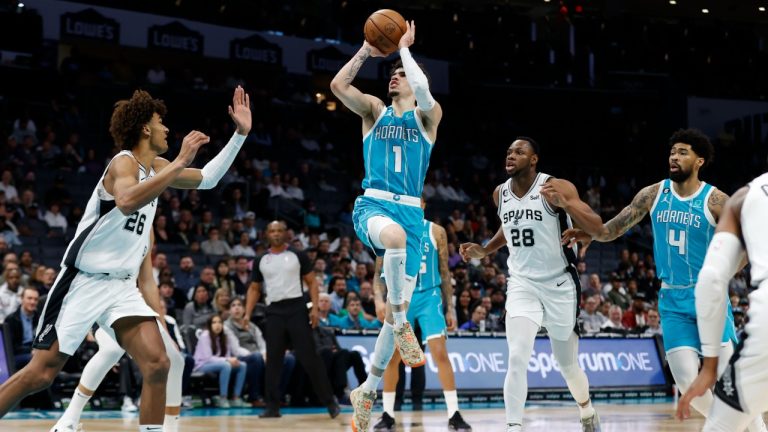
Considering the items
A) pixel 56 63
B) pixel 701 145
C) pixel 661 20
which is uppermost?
pixel 661 20

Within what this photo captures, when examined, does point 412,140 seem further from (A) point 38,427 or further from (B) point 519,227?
(A) point 38,427

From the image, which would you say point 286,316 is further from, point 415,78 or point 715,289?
point 715,289

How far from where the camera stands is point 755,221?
150 inches

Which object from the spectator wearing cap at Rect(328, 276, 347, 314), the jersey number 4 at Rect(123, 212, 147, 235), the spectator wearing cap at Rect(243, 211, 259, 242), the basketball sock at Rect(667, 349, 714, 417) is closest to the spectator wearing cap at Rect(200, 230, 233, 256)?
the spectator wearing cap at Rect(243, 211, 259, 242)

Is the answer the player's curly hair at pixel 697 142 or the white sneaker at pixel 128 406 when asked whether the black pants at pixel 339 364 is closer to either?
the white sneaker at pixel 128 406

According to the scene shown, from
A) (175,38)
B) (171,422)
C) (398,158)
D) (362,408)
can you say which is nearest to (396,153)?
(398,158)

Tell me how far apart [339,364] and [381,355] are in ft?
19.9

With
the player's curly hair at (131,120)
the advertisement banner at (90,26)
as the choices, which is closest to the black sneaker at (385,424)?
the player's curly hair at (131,120)

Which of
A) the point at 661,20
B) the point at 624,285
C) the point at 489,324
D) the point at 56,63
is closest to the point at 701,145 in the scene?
the point at 489,324

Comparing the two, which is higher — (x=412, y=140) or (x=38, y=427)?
(x=412, y=140)

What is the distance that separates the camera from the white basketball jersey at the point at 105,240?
595 cm

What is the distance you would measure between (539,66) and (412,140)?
22.8m

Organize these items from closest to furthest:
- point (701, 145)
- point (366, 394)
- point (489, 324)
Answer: point (701, 145) < point (366, 394) < point (489, 324)

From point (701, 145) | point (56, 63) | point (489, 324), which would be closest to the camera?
point (701, 145)
